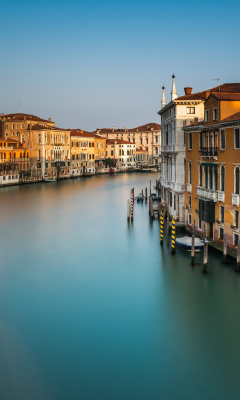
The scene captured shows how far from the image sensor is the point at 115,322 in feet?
25.0

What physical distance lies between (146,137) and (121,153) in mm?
9106

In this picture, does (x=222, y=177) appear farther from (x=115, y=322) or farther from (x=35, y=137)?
(x=35, y=137)

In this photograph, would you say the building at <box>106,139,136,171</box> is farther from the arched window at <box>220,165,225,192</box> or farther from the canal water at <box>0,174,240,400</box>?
the arched window at <box>220,165,225,192</box>

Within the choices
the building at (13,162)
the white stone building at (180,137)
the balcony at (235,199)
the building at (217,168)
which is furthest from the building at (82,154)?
the balcony at (235,199)

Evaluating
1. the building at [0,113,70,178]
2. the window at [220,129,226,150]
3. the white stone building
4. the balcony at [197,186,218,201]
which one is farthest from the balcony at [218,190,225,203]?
the building at [0,113,70,178]

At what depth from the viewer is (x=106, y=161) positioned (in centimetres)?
5562

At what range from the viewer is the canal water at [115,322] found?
5762 millimetres

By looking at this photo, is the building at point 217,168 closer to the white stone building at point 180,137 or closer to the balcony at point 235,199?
the balcony at point 235,199

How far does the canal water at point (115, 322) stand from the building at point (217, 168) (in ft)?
2.90

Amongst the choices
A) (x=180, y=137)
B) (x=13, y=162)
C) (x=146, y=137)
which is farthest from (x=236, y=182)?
(x=146, y=137)

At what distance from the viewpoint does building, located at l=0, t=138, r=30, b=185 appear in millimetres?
34188

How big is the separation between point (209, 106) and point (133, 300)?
5.46 metres

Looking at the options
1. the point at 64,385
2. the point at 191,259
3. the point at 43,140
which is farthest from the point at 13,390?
the point at 43,140

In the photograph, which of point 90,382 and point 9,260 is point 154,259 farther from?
point 90,382
